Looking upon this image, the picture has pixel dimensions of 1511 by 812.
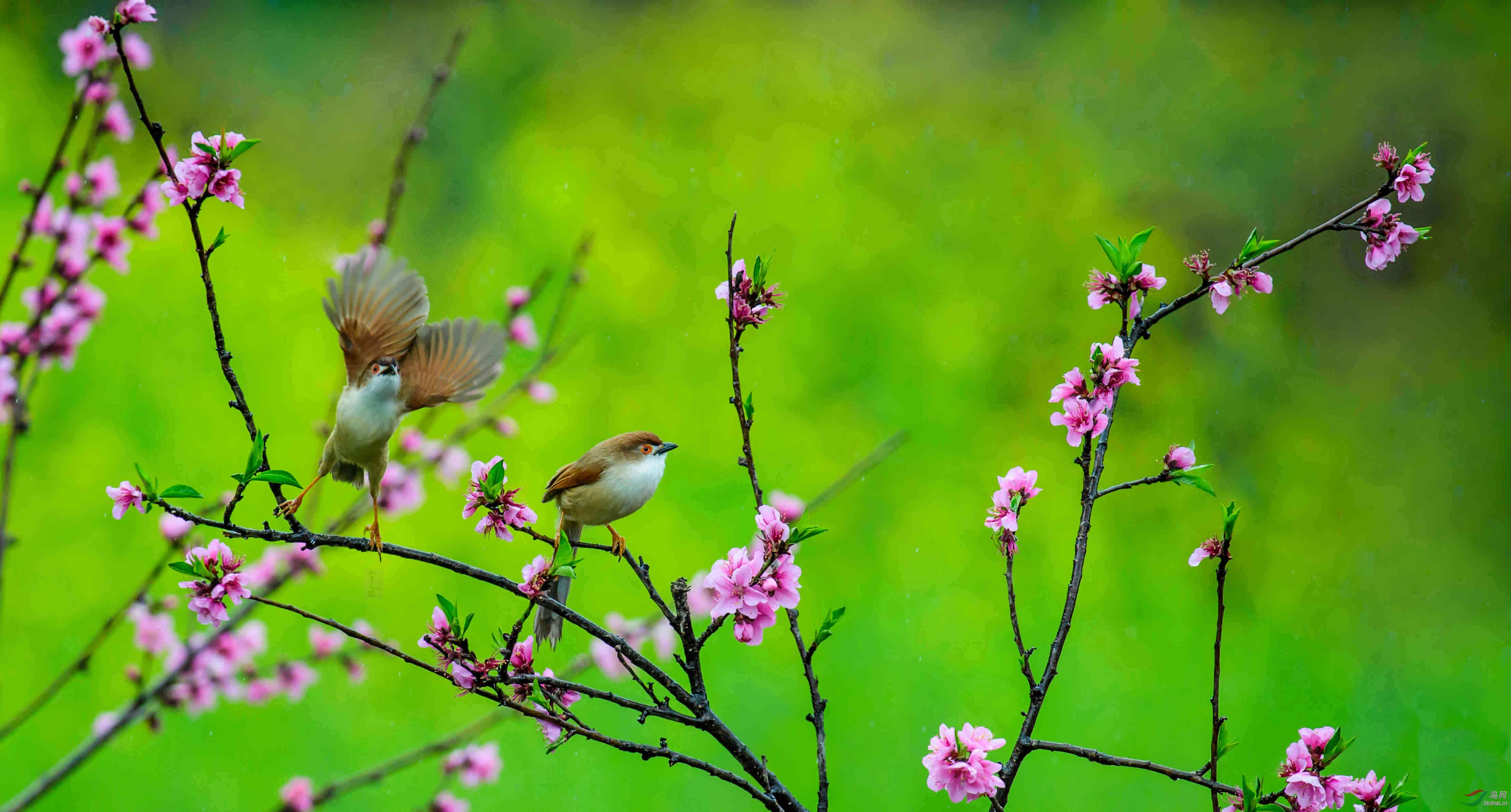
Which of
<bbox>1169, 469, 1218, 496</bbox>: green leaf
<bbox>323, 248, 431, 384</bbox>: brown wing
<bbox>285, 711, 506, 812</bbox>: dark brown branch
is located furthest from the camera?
<bbox>285, 711, 506, 812</bbox>: dark brown branch

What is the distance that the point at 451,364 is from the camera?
2.68ft

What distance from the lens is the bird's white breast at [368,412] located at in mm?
775

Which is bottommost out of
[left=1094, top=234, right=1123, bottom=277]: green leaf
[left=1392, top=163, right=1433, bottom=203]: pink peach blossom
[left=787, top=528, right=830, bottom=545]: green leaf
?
[left=787, top=528, right=830, bottom=545]: green leaf

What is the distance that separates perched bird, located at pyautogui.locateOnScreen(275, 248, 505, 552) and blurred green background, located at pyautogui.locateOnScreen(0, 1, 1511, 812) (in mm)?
672

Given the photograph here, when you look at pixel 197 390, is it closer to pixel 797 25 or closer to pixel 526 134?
pixel 526 134

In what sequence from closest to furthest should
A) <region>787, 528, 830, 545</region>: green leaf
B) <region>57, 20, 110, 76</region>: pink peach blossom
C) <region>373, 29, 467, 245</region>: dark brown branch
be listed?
<region>787, 528, 830, 545</region>: green leaf, <region>57, 20, 110, 76</region>: pink peach blossom, <region>373, 29, 467, 245</region>: dark brown branch

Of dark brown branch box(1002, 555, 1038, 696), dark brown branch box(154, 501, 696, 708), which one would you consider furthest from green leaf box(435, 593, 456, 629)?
dark brown branch box(1002, 555, 1038, 696)

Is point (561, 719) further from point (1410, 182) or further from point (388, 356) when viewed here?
point (1410, 182)

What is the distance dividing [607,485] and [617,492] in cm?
1

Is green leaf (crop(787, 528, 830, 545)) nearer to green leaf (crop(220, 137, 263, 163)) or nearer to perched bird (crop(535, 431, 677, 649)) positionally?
perched bird (crop(535, 431, 677, 649))

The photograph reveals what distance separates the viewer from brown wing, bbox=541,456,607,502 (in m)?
0.82

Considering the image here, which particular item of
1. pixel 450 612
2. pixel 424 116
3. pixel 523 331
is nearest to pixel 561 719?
pixel 450 612

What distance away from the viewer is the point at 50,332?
122cm

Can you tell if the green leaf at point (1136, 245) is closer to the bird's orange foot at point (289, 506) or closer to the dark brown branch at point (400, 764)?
the bird's orange foot at point (289, 506)
